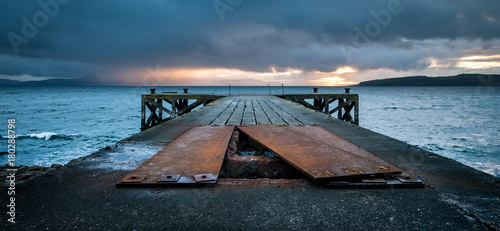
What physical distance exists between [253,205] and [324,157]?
108 centimetres

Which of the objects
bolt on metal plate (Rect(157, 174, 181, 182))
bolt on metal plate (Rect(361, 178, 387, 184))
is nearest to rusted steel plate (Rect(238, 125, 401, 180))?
bolt on metal plate (Rect(361, 178, 387, 184))

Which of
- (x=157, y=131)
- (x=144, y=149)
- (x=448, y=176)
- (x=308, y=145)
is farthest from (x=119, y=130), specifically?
(x=448, y=176)

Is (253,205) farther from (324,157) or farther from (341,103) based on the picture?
(341,103)

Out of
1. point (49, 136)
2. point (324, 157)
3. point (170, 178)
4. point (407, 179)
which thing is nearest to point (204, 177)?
point (170, 178)

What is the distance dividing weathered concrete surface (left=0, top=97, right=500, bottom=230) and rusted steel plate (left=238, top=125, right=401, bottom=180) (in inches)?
6.6

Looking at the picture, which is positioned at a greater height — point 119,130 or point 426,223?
point 426,223

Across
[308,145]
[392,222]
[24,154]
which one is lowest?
[24,154]

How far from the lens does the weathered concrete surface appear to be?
1496 mm

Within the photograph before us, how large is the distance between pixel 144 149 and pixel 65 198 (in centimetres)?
143

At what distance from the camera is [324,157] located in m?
2.53

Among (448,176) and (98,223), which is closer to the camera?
(98,223)

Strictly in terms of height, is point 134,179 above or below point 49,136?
Answer: above

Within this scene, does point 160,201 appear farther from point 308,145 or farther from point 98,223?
point 308,145

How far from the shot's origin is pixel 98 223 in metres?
1.51
